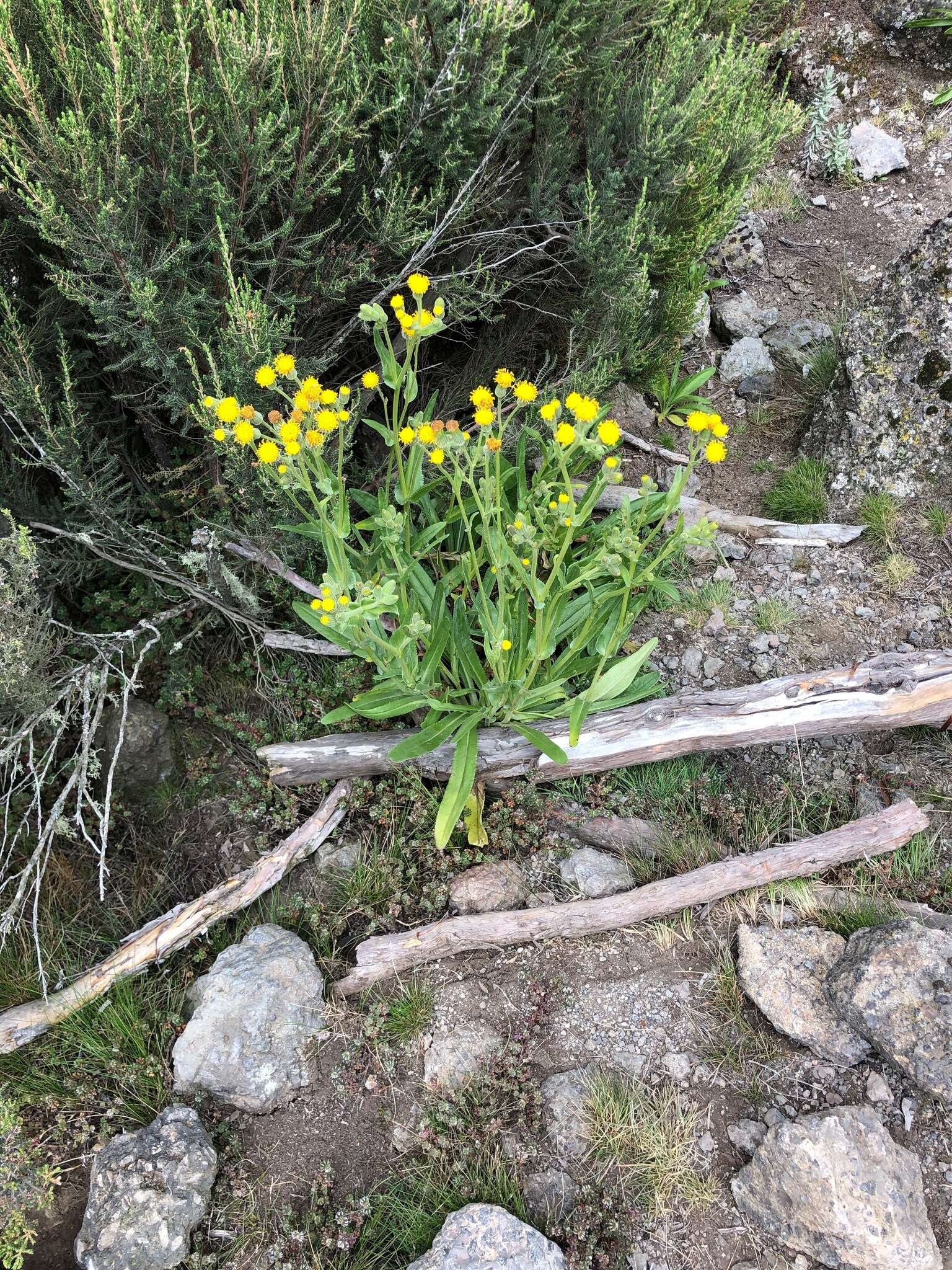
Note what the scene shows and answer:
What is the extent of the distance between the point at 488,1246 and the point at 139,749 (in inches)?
90.0

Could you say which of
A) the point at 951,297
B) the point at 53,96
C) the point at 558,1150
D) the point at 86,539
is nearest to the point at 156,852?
the point at 86,539

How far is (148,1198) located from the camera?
2340mm

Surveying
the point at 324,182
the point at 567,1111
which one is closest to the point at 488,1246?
the point at 567,1111

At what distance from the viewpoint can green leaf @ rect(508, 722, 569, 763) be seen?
2738mm

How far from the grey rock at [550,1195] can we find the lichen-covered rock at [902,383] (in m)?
3.30

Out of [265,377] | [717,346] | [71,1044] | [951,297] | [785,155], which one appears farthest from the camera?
[785,155]

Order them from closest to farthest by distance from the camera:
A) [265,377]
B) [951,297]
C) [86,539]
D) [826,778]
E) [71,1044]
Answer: [265,377] < [71,1044] < [86,539] < [826,778] < [951,297]

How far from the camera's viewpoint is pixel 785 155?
5.80 m

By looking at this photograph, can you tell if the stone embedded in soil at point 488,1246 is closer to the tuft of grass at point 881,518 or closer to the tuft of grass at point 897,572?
the tuft of grass at point 897,572

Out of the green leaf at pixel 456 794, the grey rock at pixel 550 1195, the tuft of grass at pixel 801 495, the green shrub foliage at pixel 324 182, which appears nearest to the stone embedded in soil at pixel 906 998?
the grey rock at pixel 550 1195

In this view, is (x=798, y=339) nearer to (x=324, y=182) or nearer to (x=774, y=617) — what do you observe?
(x=774, y=617)

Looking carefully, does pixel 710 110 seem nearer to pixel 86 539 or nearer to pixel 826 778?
pixel 826 778

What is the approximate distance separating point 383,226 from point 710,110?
162 cm

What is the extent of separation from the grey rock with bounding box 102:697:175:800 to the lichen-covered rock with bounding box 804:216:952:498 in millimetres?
3493
